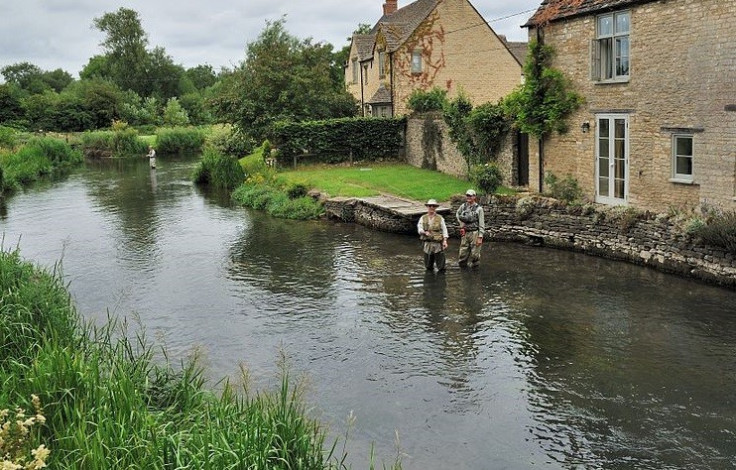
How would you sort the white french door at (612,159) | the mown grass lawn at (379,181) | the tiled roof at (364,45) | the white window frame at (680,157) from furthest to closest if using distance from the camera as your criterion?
1. the tiled roof at (364,45)
2. the mown grass lawn at (379,181)
3. the white french door at (612,159)
4. the white window frame at (680,157)

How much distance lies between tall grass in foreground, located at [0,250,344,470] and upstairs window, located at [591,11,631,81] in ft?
51.4

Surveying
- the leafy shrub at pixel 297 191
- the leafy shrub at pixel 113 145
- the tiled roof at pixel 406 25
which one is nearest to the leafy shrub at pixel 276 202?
the leafy shrub at pixel 297 191

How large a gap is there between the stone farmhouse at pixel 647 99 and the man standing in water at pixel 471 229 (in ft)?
16.4

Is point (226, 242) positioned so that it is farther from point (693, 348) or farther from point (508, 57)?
point (508, 57)

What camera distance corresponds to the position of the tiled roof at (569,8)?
20.0m

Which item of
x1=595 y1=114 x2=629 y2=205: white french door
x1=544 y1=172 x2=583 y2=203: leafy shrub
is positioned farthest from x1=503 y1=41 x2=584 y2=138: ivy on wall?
x1=544 y1=172 x2=583 y2=203: leafy shrub

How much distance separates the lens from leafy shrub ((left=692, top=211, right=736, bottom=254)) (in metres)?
15.7

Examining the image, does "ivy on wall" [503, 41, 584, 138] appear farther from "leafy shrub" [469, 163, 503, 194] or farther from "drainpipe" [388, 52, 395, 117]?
"drainpipe" [388, 52, 395, 117]

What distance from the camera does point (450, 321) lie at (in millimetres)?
14711

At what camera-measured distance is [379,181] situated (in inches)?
1208

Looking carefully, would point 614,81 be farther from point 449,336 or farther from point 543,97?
point 449,336

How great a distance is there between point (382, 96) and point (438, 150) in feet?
32.8

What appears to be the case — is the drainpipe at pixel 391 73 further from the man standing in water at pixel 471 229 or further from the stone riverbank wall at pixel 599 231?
the man standing in water at pixel 471 229

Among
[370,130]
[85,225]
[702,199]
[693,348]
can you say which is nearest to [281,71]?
[370,130]
